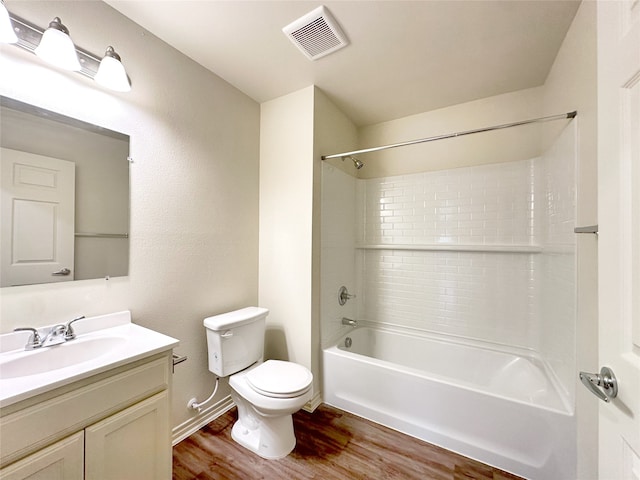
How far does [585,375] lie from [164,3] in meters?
2.22

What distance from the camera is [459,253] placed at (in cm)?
227

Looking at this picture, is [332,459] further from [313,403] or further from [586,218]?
[586,218]

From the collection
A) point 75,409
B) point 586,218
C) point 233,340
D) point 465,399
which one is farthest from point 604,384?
point 233,340

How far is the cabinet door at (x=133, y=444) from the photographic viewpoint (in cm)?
91

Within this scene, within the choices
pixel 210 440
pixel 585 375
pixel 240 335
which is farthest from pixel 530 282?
pixel 210 440

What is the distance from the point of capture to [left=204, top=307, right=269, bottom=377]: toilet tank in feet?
5.43

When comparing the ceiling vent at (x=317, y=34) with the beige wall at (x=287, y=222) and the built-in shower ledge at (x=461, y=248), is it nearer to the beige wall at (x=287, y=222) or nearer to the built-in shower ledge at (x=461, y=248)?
the beige wall at (x=287, y=222)

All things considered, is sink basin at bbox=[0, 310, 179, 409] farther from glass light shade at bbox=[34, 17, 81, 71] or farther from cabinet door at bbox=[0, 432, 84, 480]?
glass light shade at bbox=[34, 17, 81, 71]

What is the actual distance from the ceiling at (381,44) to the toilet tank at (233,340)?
171 cm

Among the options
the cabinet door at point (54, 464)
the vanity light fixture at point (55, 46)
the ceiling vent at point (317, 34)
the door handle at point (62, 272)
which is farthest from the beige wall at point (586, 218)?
the door handle at point (62, 272)

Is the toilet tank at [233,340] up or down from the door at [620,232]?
down

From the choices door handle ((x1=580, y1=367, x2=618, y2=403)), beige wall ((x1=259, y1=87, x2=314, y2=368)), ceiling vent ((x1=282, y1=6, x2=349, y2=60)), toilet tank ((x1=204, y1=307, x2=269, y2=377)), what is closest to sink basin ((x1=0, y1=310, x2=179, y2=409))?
toilet tank ((x1=204, y1=307, x2=269, y2=377))

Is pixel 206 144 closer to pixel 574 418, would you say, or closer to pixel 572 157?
pixel 572 157

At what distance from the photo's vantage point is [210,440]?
1646mm
